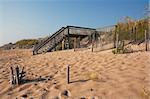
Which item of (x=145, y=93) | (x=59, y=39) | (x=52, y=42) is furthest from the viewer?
(x=59, y=39)

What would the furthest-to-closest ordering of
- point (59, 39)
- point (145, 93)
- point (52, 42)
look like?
1. point (59, 39)
2. point (52, 42)
3. point (145, 93)

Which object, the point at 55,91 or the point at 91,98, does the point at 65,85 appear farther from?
the point at 91,98

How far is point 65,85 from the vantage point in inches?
257

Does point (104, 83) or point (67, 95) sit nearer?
point (67, 95)

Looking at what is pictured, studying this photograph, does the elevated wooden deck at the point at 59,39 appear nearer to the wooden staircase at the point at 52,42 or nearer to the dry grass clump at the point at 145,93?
the wooden staircase at the point at 52,42

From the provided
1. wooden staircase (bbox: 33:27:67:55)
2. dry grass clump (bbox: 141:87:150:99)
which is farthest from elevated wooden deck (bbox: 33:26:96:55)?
dry grass clump (bbox: 141:87:150:99)

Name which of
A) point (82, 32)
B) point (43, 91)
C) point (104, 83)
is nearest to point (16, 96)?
point (43, 91)

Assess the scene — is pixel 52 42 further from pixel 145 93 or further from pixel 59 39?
pixel 145 93

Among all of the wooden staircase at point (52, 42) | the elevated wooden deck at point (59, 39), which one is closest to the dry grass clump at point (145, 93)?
the elevated wooden deck at point (59, 39)

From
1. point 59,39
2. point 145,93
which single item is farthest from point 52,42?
point 145,93

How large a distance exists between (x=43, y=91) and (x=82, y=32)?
58.2 feet

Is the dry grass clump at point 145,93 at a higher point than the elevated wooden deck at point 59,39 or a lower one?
lower

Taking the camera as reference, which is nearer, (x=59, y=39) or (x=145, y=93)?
(x=145, y=93)

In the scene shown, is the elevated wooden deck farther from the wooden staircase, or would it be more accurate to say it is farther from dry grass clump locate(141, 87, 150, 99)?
dry grass clump locate(141, 87, 150, 99)
